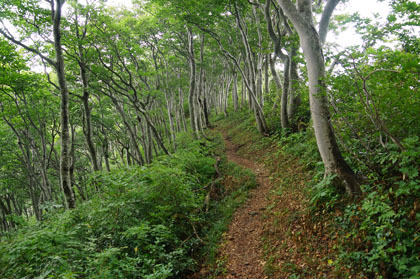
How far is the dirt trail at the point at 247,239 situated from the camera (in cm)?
441

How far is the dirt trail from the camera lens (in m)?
4.41

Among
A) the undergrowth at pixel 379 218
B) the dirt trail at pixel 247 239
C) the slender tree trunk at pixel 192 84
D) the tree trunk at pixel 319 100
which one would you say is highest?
the slender tree trunk at pixel 192 84

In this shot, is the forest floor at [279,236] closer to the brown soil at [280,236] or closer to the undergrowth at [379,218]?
the brown soil at [280,236]

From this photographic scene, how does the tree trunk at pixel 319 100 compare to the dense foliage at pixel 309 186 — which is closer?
the dense foliage at pixel 309 186

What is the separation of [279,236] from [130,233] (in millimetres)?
3139

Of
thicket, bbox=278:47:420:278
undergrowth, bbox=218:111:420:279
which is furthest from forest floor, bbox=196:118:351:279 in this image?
thicket, bbox=278:47:420:278

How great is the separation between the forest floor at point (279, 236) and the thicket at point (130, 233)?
477 mm

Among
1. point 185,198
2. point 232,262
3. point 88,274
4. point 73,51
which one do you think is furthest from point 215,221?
point 73,51

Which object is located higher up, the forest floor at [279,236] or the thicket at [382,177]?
the thicket at [382,177]

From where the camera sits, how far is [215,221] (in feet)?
20.7

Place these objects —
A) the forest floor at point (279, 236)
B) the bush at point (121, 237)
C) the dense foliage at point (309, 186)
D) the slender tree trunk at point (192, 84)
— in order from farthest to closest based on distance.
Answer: the slender tree trunk at point (192, 84) → the forest floor at point (279, 236) → the bush at point (121, 237) → the dense foliage at point (309, 186)

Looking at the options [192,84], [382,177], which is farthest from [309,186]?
[192,84]

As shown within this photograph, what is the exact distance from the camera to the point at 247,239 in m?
5.27

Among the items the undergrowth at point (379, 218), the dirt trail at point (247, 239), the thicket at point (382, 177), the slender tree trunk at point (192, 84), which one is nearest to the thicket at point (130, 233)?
the dirt trail at point (247, 239)
